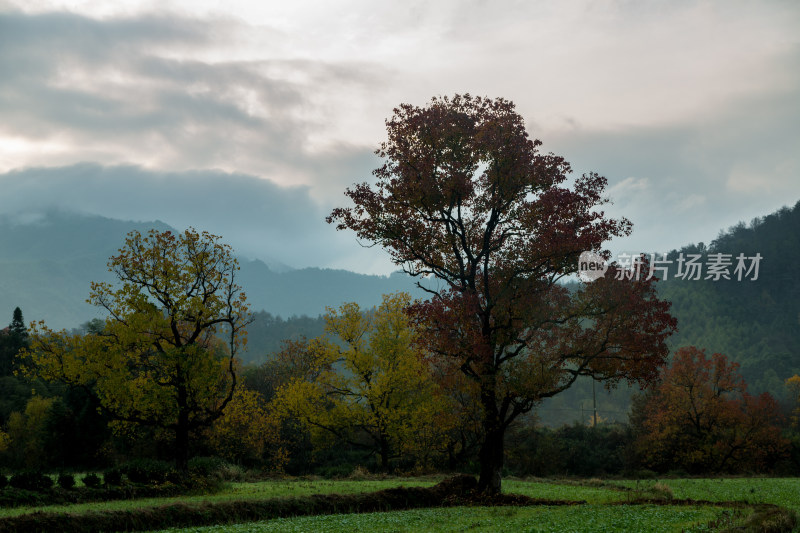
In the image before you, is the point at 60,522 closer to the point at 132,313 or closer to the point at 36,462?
the point at 132,313

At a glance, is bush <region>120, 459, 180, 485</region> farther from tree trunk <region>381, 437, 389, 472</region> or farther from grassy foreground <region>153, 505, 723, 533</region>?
tree trunk <region>381, 437, 389, 472</region>

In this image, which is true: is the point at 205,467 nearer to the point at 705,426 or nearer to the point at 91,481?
the point at 91,481

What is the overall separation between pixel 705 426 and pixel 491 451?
1672 inches

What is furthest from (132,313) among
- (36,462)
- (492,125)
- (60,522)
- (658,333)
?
(36,462)

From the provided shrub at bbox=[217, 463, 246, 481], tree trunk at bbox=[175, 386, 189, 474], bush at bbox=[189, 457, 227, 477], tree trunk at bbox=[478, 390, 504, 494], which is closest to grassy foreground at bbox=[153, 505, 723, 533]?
tree trunk at bbox=[478, 390, 504, 494]

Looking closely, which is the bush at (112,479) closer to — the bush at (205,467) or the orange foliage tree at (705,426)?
the bush at (205,467)

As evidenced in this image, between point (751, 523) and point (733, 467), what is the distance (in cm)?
4862

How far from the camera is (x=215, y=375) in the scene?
32844mm

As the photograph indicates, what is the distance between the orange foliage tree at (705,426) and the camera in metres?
55.7

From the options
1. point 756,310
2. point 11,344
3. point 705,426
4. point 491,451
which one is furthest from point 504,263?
point 756,310

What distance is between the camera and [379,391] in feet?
161

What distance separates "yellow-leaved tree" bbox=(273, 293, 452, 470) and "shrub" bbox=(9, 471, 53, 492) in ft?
83.7

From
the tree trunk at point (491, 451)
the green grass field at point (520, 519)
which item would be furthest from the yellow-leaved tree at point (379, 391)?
the green grass field at point (520, 519)

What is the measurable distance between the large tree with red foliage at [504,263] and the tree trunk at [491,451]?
0.04 metres
